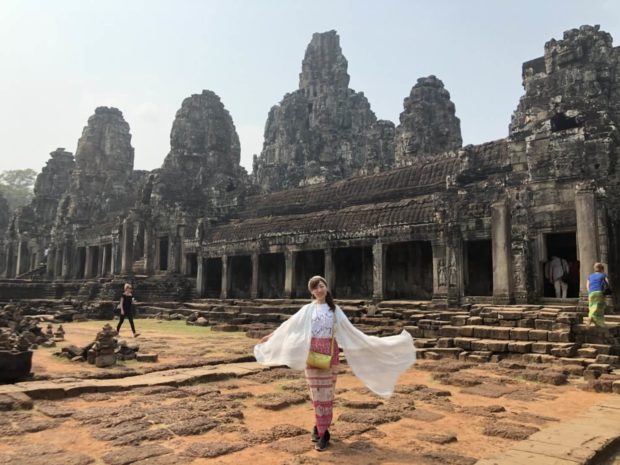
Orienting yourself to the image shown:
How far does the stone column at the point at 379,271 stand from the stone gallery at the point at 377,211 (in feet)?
0.18

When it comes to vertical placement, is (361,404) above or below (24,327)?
below

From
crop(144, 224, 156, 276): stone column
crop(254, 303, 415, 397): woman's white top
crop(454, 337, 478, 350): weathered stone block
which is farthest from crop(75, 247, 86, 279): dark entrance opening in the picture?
crop(254, 303, 415, 397): woman's white top

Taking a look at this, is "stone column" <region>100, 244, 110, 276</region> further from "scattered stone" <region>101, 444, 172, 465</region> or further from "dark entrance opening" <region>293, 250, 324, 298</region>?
"scattered stone" <region>101, 444, 172, 465</region>

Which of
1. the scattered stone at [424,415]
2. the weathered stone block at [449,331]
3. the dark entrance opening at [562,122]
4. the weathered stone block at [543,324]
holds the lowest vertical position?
the scattered stone at [424,415]

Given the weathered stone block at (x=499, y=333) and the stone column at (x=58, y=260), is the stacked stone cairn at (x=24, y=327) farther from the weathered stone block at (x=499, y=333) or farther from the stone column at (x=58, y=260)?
the stone column at (x=58, y=260)

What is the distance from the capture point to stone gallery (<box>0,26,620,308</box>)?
47.3 feet

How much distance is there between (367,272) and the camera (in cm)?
2195

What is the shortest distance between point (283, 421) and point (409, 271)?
50.9ft

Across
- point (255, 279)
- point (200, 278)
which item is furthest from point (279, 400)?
point (200, 278)

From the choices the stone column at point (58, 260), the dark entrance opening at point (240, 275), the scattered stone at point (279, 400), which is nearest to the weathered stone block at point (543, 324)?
the scattered stone at point (279, 400)

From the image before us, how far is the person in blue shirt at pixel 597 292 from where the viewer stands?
9.54 m

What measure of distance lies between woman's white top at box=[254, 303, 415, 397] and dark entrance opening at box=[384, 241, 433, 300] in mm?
15116

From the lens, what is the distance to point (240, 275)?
27062mm

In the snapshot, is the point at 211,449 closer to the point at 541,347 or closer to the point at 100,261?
the point at 541,347
